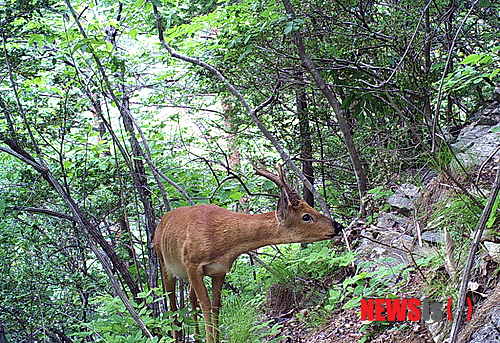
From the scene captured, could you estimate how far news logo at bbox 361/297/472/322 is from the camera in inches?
127

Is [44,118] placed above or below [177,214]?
above

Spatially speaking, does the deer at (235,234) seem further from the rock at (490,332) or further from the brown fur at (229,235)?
the rock at (490,332)

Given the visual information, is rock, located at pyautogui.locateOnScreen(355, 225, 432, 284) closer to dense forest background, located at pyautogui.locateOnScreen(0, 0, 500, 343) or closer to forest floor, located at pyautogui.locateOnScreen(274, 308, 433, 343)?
dense forest background, located at pyautogui.locateOnScreen(0, 0, 500, 343)

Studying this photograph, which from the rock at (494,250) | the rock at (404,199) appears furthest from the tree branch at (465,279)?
the rock at (404,199)

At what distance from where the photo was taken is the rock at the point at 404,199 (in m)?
4.92

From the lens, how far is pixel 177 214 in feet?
14.0

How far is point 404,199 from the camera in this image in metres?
5.09

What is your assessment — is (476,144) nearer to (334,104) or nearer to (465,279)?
(334,104)

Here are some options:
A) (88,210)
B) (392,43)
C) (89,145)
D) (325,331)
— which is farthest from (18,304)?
(392,43)

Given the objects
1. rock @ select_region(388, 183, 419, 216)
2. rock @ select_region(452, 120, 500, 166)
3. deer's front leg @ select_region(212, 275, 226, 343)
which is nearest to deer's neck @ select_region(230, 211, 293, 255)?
deer's front leg @ select_region(212, 275, 226, 343)

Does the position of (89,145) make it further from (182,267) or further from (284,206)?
(284,206)

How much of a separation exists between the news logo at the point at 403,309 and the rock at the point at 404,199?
1384 millimetres

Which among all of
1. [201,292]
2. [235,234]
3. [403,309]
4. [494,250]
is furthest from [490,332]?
[201,292]

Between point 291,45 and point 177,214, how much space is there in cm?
262
